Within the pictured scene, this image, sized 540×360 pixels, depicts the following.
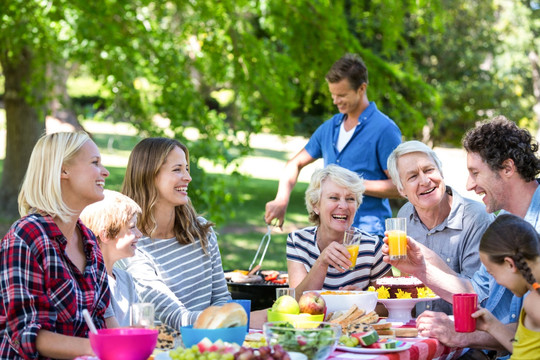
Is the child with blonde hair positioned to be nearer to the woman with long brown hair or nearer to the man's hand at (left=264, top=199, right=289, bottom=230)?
the woman with long brown hair

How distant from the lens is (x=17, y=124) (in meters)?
12.7

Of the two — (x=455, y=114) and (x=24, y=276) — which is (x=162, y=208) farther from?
(x=455, y=114)

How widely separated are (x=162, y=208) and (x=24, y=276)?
1.24 m

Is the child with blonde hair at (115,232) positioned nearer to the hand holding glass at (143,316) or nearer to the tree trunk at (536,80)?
the hand holding glass at (143,316)

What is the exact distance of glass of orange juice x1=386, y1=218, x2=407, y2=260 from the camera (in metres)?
3.40

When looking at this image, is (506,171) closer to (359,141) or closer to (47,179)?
(359,141)

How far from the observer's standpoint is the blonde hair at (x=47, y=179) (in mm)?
2812

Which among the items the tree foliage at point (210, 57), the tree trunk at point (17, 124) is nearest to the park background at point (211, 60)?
the tree foliage at point (210, 57)

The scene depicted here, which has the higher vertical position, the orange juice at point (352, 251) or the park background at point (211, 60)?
the park background at point (211, 60)

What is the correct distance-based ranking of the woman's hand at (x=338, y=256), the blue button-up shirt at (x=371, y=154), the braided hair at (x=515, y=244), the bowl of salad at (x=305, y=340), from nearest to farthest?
the bowl of salad at (x=305, y=340)
the braided hair at (x=515, y=244)
the woman's hand at (x=338, y=256)
the blue button-up shirt at (x=371, y=154)

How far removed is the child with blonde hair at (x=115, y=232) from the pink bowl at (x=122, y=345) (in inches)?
34.3

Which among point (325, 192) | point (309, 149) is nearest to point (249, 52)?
point (309, 149)

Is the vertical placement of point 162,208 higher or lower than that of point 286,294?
higher

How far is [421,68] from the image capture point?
706 inches
